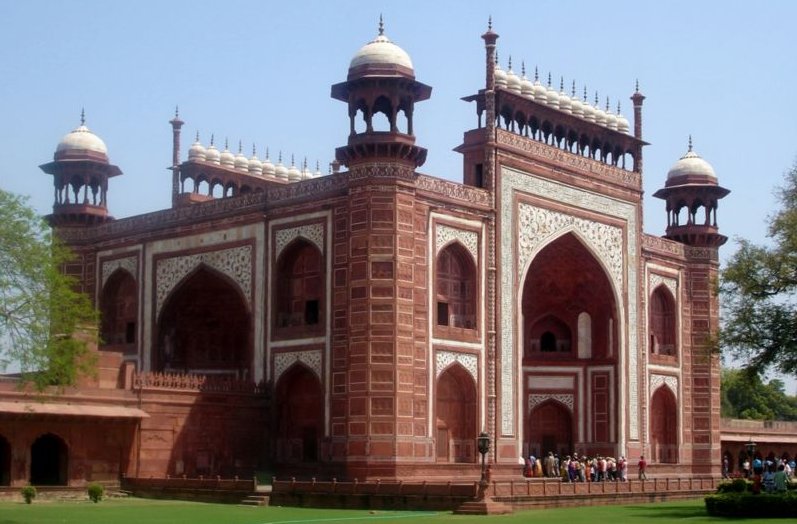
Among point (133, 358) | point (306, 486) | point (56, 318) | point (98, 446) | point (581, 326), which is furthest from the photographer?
point (581, 326)

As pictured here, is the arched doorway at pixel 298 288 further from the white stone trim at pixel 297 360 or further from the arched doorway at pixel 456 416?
the arched doorway at pixel 456 416

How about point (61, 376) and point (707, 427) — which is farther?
point (707, 427)

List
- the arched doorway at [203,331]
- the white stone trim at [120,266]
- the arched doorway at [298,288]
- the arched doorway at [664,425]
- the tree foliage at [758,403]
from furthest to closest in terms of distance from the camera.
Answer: the tree foliage at [758,403], the arched doorway at [664,425], the white stone trim at [120,266], the arched doorway at [203,331], the arched doorway at [298,288]

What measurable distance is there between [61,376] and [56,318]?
81 cm

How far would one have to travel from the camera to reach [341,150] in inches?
1035

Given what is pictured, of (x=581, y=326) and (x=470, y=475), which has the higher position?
(x=581, y=326)

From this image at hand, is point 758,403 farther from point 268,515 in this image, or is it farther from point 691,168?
point 268,515

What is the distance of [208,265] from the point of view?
30.1 metres

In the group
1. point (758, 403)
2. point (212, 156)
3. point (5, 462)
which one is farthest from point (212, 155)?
point (758, 403)

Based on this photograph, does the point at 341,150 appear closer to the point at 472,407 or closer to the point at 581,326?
the point at 472,407

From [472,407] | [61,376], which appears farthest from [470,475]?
[61,376]

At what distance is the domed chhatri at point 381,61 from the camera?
86.6ft

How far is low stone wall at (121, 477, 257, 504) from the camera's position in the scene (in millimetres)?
23094

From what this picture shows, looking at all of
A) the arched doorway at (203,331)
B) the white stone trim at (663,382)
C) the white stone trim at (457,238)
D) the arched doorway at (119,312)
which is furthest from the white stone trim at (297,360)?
the white stone trim at (663,382)
